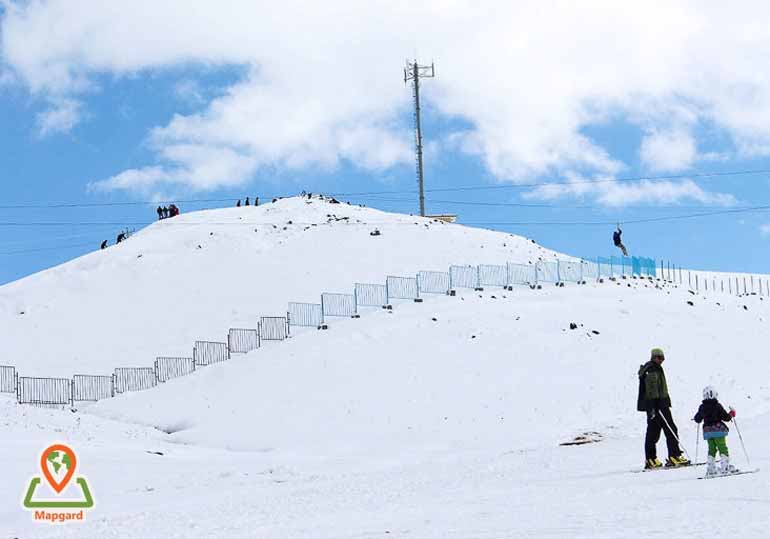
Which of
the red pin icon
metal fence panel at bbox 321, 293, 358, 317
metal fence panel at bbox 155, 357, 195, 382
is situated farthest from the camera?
metal fence panel at bbox 321, 293, 358, 317

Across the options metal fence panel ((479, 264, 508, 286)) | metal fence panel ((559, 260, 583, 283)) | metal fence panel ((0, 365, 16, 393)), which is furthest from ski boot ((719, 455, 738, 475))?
metal fence panel ((559, 260, 583, 283))

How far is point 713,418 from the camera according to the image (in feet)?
48.4

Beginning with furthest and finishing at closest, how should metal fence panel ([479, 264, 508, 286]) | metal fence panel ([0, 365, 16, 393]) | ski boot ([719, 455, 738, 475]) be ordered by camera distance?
metal fence panel ([479, 264, 508, 286]) → metal fence panel ([0, 365, 16, 393]) → ski boot ([719, 455, 738, 475])

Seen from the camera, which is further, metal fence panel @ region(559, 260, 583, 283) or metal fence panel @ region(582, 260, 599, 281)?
metal fence panel @ region(582, 260, 599, 281)

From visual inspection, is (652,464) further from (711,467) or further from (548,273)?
(548,273)

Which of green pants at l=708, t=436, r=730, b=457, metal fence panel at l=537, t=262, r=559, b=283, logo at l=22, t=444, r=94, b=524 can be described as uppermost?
metal fence panel at l=537, t=262, r=559, b=283

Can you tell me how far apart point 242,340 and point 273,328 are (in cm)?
144

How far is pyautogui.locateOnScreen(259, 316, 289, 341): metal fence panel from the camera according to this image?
42.6 metres

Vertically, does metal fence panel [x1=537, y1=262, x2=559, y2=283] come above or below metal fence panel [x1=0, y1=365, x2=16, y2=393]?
above

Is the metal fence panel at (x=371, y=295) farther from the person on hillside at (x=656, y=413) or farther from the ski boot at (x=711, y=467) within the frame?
the ski boot at (x=711, y=467)

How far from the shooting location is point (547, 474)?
55.1 feet

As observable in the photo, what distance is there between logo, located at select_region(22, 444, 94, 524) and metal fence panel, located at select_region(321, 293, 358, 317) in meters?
21.5

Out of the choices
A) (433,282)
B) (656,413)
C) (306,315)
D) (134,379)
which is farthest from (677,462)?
(433,282)

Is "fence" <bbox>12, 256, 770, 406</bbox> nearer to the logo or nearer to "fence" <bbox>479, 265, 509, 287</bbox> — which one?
"fence" <bbox>479, 265, 509, 287</bbox>
